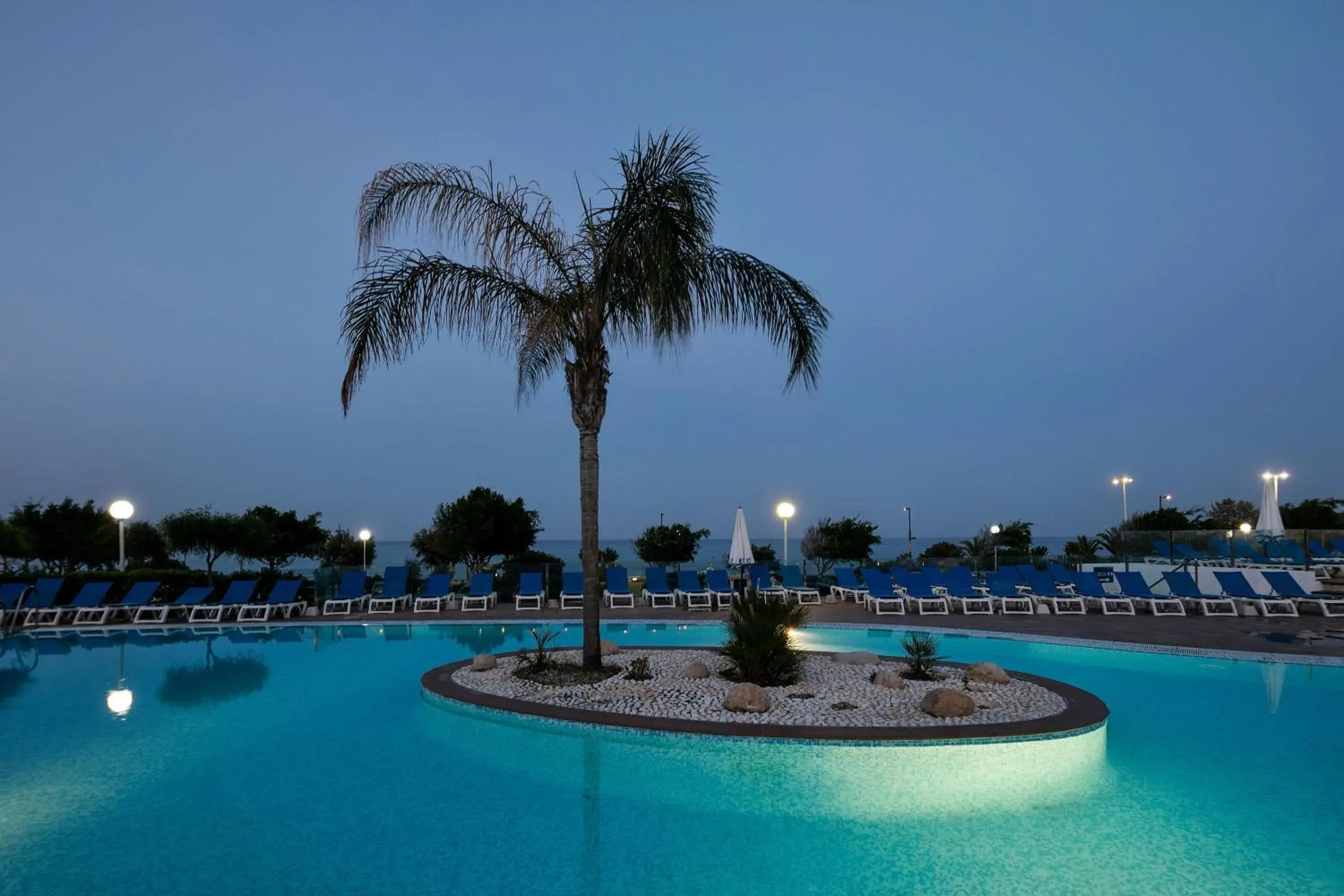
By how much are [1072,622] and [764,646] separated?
23.1 feet

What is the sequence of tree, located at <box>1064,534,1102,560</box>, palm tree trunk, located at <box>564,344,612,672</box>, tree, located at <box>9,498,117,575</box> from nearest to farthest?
palm tree trunk, located at <box>564,344,612,672</box> < tree, located at <box>9,498,117,575</box> < tree, located at <box>1064,534,1102,560</box>

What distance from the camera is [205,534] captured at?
16.9 m

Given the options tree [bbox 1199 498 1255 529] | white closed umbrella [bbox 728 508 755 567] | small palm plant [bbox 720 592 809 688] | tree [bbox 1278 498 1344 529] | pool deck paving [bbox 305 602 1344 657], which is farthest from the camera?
tree [bbox 1199 498 1255 529]

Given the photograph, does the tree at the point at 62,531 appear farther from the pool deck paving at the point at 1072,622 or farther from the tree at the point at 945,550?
the tree at the point at 945,550

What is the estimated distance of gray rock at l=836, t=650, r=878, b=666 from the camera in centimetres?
829

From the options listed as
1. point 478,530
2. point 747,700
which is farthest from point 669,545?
point 747,700

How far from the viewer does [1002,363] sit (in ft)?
102

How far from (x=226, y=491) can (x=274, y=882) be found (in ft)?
118

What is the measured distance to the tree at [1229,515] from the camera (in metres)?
31.3

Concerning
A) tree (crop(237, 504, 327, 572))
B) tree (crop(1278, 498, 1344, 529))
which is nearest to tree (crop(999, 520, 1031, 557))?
tree (crop(1278, 498, 1344, 529))

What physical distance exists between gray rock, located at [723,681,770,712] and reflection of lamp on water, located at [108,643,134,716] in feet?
18.1

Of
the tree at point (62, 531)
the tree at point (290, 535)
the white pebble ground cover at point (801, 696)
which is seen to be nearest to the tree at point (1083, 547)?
the white pebble ground cover at point (801, 696)

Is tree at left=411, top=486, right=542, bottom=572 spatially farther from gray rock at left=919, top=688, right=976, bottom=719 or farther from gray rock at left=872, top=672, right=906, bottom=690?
gray rock at left=919, top=688, right=976, bottom=719

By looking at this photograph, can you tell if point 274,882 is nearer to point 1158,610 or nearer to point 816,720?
point 816,720
